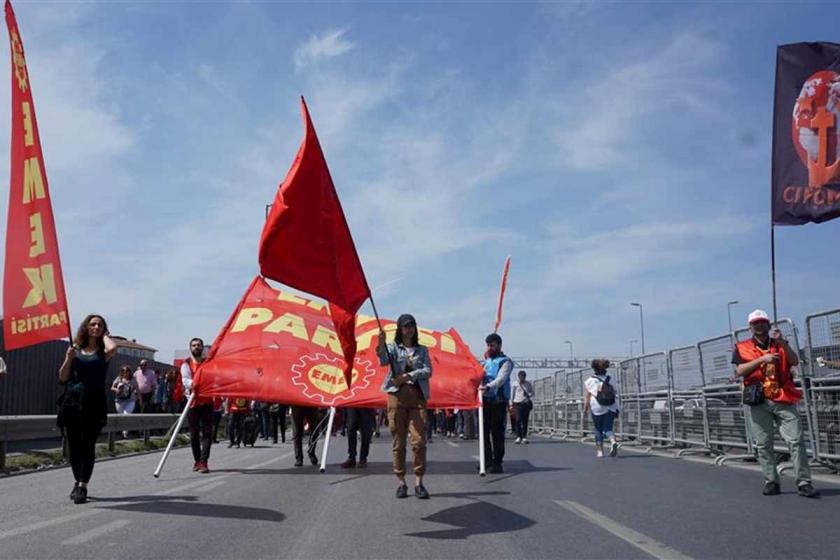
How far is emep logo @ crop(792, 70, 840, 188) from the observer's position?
36.5 ft

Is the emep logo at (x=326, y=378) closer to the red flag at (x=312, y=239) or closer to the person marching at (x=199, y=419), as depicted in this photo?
the person marching at (x=199, y=419)

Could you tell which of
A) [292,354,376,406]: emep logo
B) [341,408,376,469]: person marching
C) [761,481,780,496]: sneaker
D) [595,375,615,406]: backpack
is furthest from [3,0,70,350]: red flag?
[595,375,615,406]: backpack

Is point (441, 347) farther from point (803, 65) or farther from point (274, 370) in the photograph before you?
point (803, 65)

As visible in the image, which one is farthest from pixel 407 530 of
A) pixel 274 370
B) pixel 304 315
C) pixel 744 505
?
pixel 304 315

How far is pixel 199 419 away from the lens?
1232cm

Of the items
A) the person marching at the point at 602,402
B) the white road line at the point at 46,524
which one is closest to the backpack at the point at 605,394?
the person marching at the point at 602,402

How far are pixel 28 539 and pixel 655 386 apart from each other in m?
14.0

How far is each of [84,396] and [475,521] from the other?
400 centimetres

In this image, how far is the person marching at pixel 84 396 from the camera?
8.28 m

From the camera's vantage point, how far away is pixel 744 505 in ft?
26.0

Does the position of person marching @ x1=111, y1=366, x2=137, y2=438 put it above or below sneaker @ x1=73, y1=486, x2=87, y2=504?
above

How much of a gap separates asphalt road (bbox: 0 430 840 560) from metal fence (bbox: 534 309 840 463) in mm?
1230

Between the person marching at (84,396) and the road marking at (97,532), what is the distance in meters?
1.46

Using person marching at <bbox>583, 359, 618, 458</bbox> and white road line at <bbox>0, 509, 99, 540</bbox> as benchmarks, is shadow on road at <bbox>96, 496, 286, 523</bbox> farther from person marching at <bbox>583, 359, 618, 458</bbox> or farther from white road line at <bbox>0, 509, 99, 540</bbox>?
person marching at <bbox>583, 359, 618, 458</bbox>
